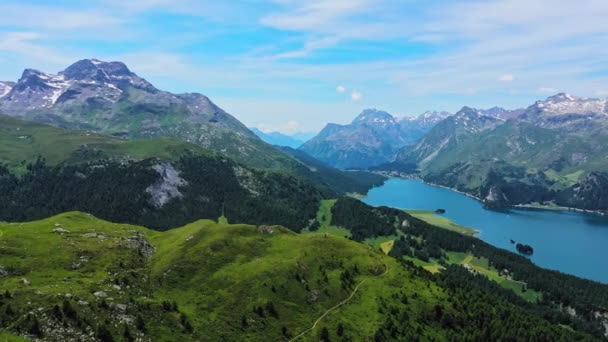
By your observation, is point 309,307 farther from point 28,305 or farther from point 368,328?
point 28,305

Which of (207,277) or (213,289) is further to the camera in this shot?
(207,277)

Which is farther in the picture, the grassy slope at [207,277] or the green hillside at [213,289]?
the grassy slope at [207,277]

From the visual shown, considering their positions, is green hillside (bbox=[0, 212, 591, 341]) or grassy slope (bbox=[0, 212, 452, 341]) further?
grassy slope (bbox=[0, 212, 452, 341])

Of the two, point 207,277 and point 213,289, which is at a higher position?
point 207,277

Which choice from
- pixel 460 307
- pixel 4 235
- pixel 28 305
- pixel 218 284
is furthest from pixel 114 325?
pixel 460 307
